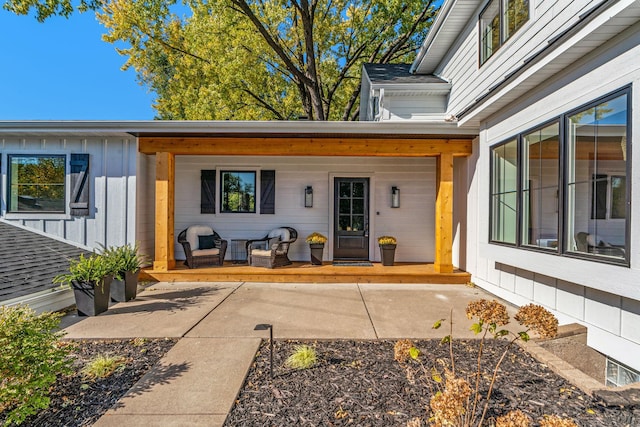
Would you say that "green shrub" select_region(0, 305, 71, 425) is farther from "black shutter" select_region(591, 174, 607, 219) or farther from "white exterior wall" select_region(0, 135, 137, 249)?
"black shutter" select_region(591, 174, 607, 219)

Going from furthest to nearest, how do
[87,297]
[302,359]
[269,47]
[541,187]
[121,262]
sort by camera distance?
[269,47] < [121,262] < [87,297] < [541,187] < [302,359]

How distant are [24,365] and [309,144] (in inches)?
177

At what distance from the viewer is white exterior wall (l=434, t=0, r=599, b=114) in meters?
3.46

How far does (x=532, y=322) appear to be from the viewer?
6.50 ft

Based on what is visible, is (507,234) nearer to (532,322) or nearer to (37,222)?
(532,322)

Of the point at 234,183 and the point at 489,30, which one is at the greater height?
the point at 489,30

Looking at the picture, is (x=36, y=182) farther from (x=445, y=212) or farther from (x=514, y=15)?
(x=514, y=15)

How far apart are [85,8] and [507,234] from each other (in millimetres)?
10604

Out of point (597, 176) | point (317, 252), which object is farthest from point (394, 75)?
point (597, 176)

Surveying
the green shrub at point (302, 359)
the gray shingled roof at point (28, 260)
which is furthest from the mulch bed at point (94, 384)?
the gray shingled roof at point (28, 260)

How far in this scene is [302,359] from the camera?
8.39 feet

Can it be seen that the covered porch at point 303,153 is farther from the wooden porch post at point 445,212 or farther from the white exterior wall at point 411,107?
the white exterior wall at point 411,107

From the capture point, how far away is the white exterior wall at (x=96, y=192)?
560cm

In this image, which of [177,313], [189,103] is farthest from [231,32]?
[177,313]
